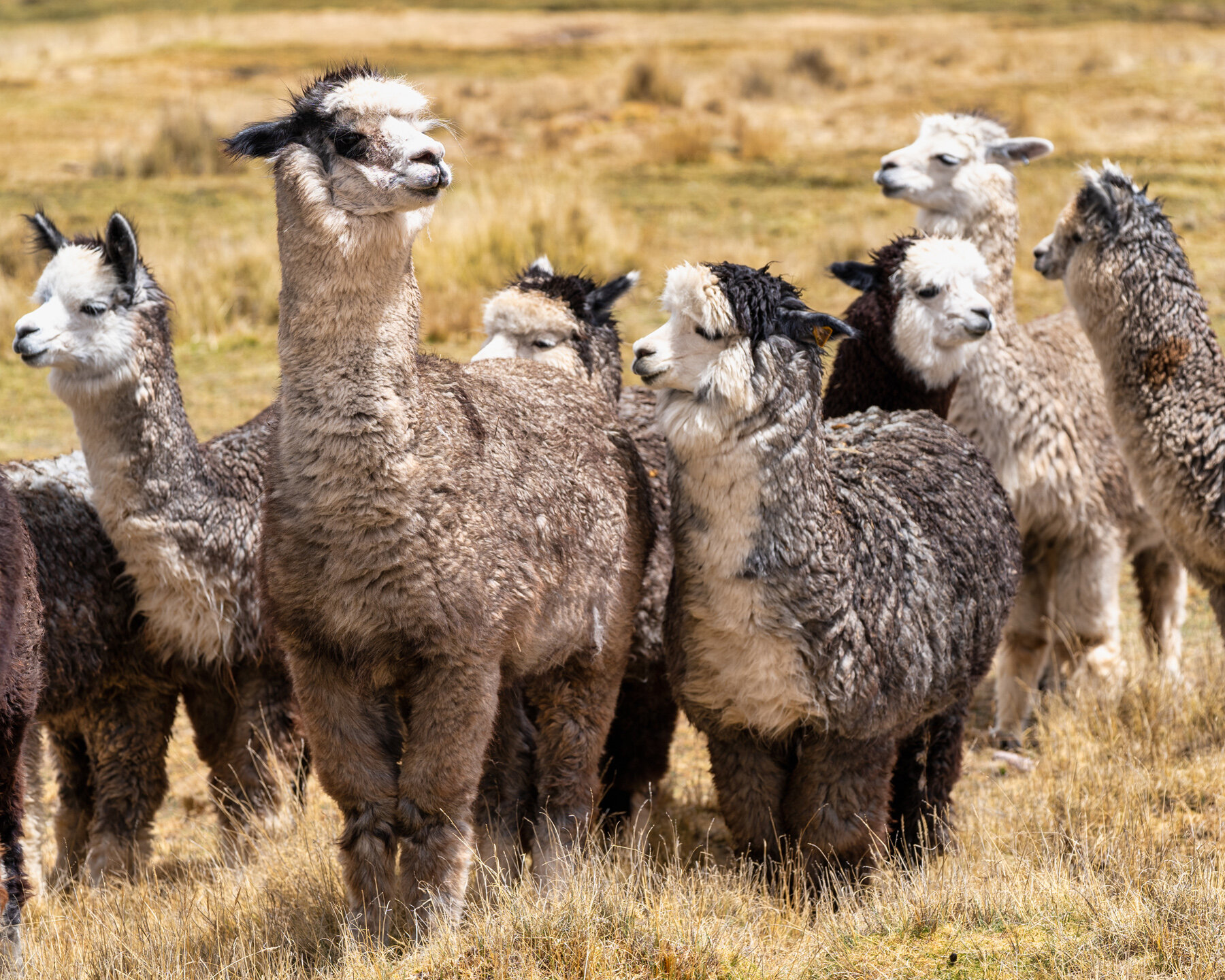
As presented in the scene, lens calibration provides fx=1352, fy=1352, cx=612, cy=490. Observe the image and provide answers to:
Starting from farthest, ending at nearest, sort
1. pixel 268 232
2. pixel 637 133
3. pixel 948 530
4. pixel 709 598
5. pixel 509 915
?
pixel 637 133
pixel 268 232
pixel 948 530
pixel 709 598
pixel 509 915

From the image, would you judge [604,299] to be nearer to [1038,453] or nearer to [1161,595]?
[1038,453]

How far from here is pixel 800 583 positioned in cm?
374

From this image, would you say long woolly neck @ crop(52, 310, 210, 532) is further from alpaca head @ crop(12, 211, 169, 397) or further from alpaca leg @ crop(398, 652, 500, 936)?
alpaca leg @ crop(398, 652, 500, 936)

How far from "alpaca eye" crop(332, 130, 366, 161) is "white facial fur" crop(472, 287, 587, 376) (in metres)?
1.65

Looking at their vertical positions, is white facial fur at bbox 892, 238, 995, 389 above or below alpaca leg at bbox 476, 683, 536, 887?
above

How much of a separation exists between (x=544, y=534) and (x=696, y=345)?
2.15ft

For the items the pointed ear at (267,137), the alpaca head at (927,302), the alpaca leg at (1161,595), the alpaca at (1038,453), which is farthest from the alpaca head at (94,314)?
the alpaca leg at (1161,595)

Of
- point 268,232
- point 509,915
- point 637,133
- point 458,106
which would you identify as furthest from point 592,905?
point 458,106

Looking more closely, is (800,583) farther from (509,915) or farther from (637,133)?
(637,133)

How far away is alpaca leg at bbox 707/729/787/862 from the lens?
397 cm

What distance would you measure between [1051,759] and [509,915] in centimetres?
256

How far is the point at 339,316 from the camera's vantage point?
3324 millimetres

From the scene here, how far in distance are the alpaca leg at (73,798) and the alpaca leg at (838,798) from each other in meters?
2.81

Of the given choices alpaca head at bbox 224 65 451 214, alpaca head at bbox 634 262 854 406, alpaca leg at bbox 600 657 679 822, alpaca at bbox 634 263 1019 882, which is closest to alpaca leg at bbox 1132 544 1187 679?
alpaca at bbox 634 263 1019 882
